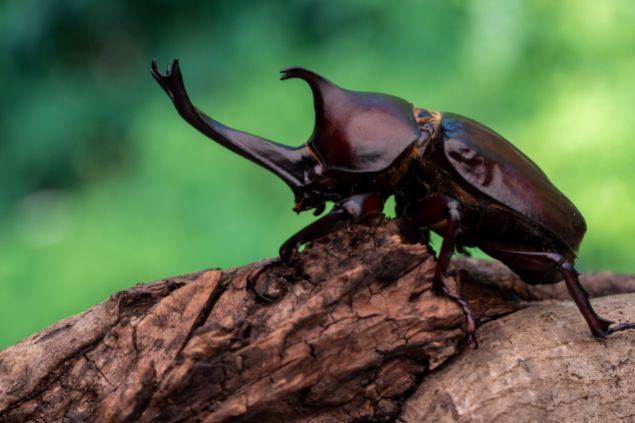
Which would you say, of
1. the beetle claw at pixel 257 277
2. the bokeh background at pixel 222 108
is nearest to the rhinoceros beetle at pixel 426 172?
the beetle claw at pixel 257 277

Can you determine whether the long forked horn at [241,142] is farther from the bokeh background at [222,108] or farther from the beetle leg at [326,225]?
the bokeh background at [222,108]

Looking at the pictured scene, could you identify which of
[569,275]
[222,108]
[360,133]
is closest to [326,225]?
[360,133]

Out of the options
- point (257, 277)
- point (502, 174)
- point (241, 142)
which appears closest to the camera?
point (257, 277)

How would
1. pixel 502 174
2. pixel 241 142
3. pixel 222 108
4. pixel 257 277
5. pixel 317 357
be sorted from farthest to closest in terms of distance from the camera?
pixel 222 108 → pixel 502 174 → pixel 241 142 → pixel 257 277 → pixel 317 357

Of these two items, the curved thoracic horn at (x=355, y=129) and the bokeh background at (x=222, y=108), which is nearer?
the curved thoracic horn at (x=355, y=129)

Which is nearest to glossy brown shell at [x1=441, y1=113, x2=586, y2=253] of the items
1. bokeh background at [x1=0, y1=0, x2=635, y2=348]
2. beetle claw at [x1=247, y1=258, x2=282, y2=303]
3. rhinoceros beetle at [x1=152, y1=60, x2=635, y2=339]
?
rhinoceros beetle at [x1=152, y1=60, x2=635, y2=339]

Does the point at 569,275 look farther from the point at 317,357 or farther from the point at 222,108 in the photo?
the point at 222,108

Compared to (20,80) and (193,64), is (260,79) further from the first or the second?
(20,80)
